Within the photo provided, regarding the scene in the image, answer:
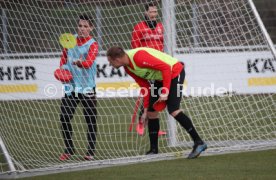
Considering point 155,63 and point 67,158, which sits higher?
point 155,63

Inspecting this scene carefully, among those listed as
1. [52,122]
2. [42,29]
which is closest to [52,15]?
[42,29]

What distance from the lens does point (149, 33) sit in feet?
31.2

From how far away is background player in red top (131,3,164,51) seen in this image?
9.45m

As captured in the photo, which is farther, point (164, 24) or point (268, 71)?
point (268, 71)

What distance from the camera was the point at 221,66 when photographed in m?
13.4

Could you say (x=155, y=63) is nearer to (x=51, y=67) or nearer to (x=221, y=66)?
(x=221, y=66)

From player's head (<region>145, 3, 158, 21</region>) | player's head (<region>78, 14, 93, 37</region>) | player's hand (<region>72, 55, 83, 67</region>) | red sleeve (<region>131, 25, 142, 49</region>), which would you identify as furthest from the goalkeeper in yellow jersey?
player's head (<region>145, 3, 158, 21</region>)

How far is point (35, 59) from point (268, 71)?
473cm

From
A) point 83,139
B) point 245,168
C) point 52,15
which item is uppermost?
point 52,15

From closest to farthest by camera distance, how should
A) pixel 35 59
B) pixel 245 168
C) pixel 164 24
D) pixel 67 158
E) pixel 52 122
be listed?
pixel 245 168 < pixel 67 158 < pixel 164 24 < pixel 52 122 < pixel 35 59

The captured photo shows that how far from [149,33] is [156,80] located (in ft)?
4.28

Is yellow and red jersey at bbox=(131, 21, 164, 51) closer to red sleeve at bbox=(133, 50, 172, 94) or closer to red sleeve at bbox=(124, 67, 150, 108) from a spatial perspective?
red sleeve at bbox=(124, 67, 150, 108)

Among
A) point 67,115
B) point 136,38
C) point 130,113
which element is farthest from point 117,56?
point 130,113

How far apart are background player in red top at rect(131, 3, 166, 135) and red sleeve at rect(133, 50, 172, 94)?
4.97ft
